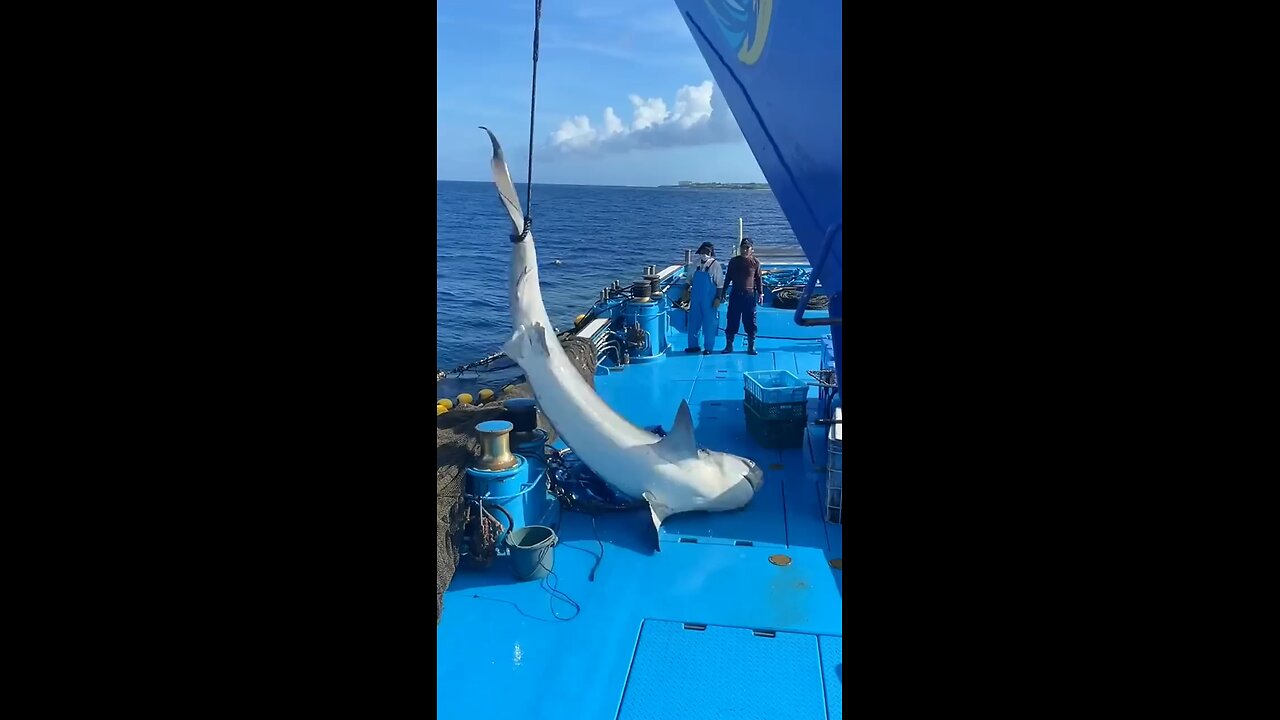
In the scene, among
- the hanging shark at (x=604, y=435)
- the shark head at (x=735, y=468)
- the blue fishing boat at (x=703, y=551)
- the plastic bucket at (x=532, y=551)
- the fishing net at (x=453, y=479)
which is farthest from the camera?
the shark head at (x=735, y=468)

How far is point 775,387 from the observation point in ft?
21.3

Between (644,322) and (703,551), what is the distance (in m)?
5.06

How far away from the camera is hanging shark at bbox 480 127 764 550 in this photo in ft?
16.8

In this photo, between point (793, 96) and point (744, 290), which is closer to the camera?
point (793, 96)

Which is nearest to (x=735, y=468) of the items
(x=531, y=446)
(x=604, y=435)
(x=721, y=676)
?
(x=604, y=435)

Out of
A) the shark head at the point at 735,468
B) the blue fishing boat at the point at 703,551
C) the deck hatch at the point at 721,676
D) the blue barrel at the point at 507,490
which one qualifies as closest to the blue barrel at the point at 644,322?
the blue fishing boat at the point at 703,551

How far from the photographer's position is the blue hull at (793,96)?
7.52ft

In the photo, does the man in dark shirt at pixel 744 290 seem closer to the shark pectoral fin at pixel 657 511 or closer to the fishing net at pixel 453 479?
the fishing net at pixel 453 479

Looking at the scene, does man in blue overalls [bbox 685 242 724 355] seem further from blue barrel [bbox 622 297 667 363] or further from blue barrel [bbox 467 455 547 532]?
blue barrel [bbox 467 455 547 532]

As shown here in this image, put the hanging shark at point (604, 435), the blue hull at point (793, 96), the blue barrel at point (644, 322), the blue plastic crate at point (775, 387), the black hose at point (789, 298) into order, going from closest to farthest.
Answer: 1. the blue hull at point (793, 96)
2. the hanging shark at point (604, 435)
3. the blue plastic crate at point (775, 387)
4. the blue barrel at point (644, 322)
5. the black hose at point (789, 298)

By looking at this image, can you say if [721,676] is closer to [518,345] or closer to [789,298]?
[518,345]

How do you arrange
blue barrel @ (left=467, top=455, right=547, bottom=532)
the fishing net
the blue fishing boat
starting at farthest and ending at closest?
1. blue barrel @ (left=467, top=455, right=547, bottom=532)
2. the fishing net
3. the blue fishing boat

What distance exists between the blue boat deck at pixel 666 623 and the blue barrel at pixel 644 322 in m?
3.84

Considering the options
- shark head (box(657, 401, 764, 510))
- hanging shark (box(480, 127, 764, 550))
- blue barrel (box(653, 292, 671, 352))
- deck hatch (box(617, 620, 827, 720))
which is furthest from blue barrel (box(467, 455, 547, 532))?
blue barrel (box(653, 292, 671, 352))
